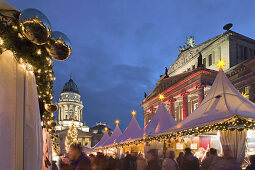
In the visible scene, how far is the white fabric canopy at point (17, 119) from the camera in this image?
8.16ft

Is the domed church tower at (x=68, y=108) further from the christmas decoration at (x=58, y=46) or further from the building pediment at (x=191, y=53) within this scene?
the christmas decoration at (x=58, y=46)

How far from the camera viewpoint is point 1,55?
2.65 m

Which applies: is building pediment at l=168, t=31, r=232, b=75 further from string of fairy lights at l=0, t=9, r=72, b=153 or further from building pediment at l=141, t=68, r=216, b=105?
string of fairy lights at l=0, t=9, r=72, b=153

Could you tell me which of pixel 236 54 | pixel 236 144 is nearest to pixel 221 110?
pixel 236 144

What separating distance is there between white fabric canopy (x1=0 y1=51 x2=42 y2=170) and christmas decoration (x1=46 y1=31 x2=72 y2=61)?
61 cm

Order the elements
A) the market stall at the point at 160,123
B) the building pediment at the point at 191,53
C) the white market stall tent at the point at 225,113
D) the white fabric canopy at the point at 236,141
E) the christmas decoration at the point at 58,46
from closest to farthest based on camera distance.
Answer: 1. the christmas decoration at the point at 58,46
2. the white fabric canopy at the point at 236,141
3. the white market stall tent at the point at 225,113
4. the market stall at the point at 160,123
5. the building pediment at the point at 191,53

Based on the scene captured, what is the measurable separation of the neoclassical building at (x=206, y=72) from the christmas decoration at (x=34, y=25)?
80.3 feet

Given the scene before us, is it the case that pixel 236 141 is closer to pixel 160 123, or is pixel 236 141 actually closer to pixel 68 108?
pixel 160 123

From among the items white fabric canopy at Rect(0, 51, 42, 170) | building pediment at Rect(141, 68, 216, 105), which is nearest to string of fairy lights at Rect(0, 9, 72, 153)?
white fabric canopy at Rect(0, 51, 42, 170)

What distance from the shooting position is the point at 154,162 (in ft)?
27.9

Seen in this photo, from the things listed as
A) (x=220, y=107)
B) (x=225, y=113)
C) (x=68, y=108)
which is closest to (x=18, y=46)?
(x=225, y=113)

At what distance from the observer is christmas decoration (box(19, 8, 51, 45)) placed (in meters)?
2.68

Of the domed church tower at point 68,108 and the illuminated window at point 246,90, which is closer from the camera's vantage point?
the illuminated window at point 246,90

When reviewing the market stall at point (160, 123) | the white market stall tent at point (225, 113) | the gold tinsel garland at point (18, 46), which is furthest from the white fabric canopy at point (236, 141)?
the gold tinsel garland at point (18, 46)
